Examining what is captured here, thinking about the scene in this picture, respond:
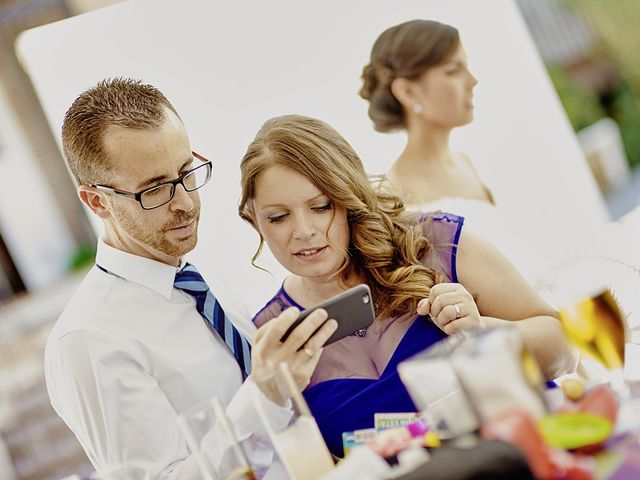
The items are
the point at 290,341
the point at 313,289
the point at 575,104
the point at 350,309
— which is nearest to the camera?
the point at 290,341

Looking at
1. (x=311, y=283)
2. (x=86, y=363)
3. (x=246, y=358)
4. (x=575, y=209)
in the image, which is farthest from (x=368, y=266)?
(x=575, y=209)

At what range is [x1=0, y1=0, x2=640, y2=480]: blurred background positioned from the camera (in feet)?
20.4

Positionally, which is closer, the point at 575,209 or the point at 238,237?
the point at 238,237

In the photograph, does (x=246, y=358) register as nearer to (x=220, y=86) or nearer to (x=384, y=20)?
(x=220, y=86)

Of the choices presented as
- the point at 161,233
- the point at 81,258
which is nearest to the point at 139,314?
the point at 161,233

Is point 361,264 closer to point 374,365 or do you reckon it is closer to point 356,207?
point 356,207

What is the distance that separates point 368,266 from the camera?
2277 millimetres

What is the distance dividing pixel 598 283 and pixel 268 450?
1541mm

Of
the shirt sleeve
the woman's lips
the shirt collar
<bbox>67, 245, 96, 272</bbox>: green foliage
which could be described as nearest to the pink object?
the shirt sleeve

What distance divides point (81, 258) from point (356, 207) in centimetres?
722

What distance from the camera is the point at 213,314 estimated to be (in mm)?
2176

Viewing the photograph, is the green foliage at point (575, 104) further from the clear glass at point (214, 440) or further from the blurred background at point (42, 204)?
the clear glass at point (214, 440)

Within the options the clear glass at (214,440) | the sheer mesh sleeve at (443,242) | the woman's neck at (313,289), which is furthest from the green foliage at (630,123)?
the clear glass at (214,440)

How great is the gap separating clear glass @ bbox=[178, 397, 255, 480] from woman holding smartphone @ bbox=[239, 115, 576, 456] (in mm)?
625
